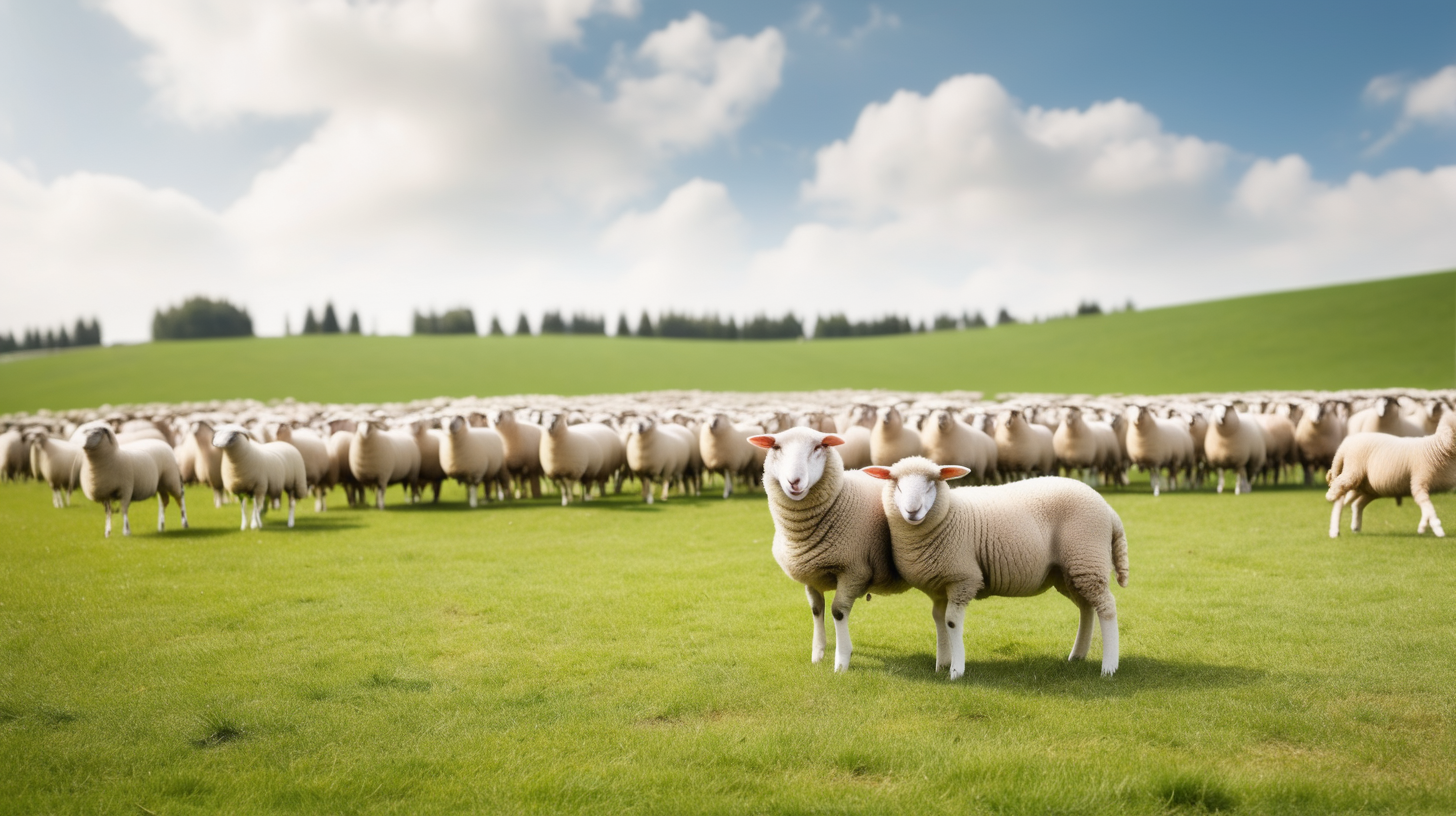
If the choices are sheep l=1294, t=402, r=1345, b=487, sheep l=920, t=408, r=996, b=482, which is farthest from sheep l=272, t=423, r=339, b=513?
sheep l=1294, t=402, r=1345, b=487

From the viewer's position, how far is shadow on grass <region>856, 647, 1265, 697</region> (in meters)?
5.96

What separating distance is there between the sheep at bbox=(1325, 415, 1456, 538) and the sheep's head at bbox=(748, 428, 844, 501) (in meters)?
9.05

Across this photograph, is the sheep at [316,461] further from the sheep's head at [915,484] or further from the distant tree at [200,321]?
the distant tree at [200,321]

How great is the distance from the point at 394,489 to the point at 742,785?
2226 centimetres

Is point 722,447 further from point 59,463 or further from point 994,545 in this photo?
point 59,463

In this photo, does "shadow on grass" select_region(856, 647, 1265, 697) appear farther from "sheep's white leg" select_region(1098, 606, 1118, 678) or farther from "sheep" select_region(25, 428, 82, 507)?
"sheep" select_region(25, 428, 82, 507)

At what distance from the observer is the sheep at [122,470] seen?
13555 mm

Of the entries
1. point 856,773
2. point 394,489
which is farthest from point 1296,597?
point 394,489

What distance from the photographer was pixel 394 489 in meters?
24.5

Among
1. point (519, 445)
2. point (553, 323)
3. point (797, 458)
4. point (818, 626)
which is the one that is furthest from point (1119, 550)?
point (553, 323)

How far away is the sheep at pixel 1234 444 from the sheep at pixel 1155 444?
0.54 metres

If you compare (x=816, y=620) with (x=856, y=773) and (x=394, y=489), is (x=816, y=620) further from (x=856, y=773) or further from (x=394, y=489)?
(x=394, y=489)

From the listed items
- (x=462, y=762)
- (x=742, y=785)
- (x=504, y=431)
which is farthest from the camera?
(x=504, y=431)

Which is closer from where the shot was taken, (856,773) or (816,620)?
(856,773)
